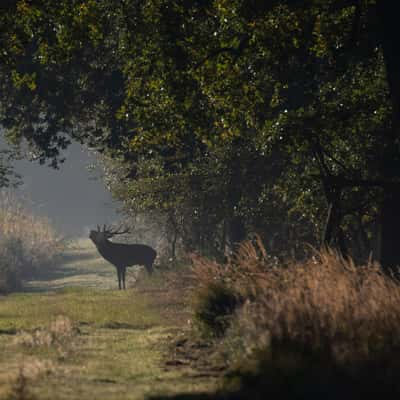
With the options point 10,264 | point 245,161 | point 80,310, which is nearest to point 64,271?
point 10,264

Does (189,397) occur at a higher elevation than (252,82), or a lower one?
lower

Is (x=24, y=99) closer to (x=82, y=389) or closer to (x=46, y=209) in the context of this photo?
(x=82, y=389)

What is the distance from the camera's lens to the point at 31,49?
2800cm

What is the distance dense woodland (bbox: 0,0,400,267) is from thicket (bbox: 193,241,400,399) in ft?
18.1

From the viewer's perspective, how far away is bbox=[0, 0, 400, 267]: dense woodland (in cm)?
1769

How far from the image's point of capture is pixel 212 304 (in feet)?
50.5

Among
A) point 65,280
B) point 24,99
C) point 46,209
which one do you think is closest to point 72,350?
point 24,99

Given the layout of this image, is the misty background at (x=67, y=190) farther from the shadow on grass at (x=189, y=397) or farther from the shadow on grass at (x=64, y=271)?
the shadow on grass at (x=189, y=397)

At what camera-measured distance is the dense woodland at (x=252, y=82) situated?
1769 centimetres

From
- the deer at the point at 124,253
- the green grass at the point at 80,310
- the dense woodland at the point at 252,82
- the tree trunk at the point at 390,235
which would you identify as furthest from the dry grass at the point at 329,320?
the deer at the point at 124,253

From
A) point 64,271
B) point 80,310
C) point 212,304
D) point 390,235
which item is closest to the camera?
point 212,304

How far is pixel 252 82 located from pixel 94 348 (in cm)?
640

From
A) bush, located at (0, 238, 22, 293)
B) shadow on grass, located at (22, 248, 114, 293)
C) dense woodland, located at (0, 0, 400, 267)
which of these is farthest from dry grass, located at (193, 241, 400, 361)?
shadow on grass, located at (22, 248, 114, 293)

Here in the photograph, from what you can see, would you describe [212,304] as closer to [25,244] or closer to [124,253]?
[124,253]
